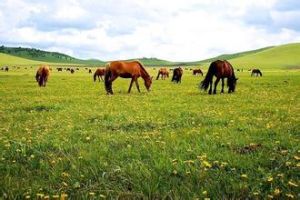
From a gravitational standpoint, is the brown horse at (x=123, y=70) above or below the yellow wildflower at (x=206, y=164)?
above

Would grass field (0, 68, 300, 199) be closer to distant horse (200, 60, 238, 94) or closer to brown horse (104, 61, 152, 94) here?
distant horse (200, 60, 238, 94)

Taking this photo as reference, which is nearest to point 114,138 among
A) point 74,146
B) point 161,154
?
point 74,146

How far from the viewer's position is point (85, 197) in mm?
6000

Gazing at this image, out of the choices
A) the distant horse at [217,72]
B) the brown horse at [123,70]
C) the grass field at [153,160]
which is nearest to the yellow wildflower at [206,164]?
the grass field at [153,160]

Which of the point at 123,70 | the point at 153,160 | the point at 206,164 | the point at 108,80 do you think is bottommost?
the point at 153,160

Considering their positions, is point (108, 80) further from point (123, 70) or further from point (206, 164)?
point (206, 164)

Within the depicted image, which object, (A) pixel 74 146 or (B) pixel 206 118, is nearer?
(A) pixel 74 146

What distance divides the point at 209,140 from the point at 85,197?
417 cm

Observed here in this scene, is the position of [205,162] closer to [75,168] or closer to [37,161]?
[75,168]

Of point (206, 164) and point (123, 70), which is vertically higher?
point (123, 70)

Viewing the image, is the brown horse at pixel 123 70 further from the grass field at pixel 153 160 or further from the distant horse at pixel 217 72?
the grass field at pixel 153 160

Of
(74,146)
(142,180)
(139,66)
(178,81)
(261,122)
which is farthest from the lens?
(178,81)

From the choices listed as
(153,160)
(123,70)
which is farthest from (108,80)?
(153,160)

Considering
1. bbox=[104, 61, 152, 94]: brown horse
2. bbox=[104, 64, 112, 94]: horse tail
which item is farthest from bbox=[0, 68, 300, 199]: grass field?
bbox=[104, 61, 152, 94]: brown horse
